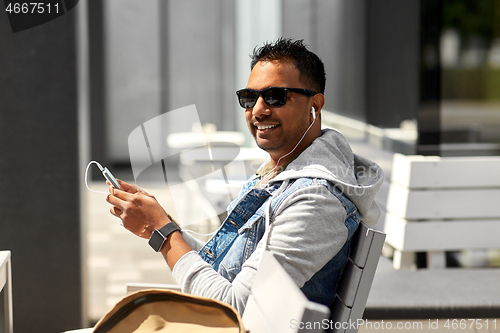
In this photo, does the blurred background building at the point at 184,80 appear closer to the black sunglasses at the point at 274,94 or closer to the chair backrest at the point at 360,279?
the black sunglasses at the point at 274,94

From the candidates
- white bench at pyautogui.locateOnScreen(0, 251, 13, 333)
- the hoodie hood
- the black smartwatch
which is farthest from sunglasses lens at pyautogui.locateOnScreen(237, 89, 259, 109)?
white bench at pyautogui.locateOnScreen(0, 251, 13, 333)

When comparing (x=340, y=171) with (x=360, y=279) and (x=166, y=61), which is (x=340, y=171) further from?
(x=166, y=61)

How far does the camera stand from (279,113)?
1.57 m

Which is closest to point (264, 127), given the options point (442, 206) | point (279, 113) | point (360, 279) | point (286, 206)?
point (279, 113)

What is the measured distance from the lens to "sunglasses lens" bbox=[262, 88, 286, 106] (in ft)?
5.03

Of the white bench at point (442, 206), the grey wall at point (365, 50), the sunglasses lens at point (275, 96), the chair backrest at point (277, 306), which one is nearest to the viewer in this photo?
the chair backrest at point (277, 306)

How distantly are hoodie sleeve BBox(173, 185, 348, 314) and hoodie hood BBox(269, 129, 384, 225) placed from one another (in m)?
0.07

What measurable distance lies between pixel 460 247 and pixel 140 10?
253cm

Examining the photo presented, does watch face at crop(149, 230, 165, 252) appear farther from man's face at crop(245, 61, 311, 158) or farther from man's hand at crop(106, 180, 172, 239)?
man's face at crop(245, 61, 311, 158)

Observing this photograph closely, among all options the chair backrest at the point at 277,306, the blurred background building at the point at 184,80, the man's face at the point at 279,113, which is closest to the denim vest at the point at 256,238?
the man's face at the point at 279,113

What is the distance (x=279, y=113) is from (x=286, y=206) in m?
0.33

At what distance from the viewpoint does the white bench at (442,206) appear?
3.29m

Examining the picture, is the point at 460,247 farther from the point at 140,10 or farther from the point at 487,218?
the point at 140,10

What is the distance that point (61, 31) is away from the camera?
2680 mm
